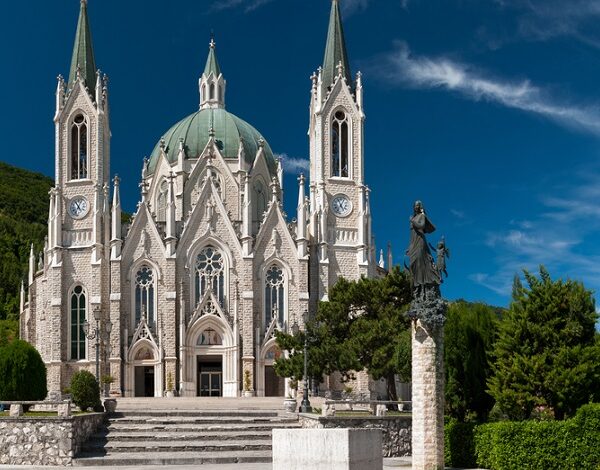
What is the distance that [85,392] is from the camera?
40250mm

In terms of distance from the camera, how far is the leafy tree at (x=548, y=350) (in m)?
31.2

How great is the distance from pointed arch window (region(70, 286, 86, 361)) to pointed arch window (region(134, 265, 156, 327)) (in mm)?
3126

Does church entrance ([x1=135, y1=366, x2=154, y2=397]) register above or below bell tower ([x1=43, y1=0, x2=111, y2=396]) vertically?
below

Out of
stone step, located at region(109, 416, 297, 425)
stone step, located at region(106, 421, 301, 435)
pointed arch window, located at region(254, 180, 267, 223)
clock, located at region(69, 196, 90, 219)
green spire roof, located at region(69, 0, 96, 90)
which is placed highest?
green spire roof, located at region(69, 0, 96, 90)

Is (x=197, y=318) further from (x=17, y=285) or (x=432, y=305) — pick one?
(x=17, y=285)

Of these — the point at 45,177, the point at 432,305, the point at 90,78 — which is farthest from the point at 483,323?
the point at 45,177

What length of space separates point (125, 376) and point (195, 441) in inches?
881

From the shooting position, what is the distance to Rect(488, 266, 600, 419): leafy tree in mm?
31156

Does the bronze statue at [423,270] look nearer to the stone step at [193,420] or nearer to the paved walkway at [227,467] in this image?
the paved walkway at [227,467]

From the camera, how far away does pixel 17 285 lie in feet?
305

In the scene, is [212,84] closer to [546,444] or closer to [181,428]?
[181,428]

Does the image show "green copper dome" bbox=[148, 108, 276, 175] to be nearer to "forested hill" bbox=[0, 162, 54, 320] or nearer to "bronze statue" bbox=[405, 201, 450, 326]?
"forested hill" bbox=[0, 162, 54, 320]

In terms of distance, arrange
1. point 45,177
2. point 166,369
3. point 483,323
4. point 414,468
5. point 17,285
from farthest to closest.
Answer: point 45,177 → point 17,285 → point 166,369 → point 483,323 → point 414,468

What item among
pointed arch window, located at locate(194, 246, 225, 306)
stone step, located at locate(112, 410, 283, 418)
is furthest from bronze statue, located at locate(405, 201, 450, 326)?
pointed arch window, located at locate(194, 246, 225, 306)
